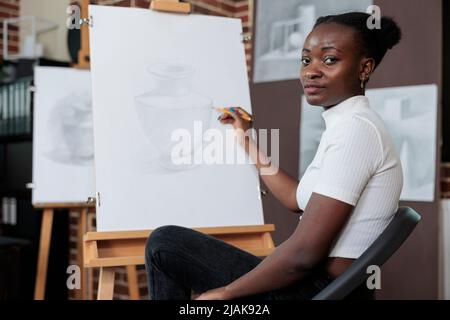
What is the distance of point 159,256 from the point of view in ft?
4.20

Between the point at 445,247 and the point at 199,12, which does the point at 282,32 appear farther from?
the point at 445,247

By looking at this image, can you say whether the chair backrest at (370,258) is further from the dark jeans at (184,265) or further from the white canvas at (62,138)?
the white canvas at (62,138)

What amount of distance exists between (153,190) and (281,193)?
1.27 feet

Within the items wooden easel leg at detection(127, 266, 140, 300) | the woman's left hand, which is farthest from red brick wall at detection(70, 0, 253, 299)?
the woman's left hand

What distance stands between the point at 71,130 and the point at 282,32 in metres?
1.10

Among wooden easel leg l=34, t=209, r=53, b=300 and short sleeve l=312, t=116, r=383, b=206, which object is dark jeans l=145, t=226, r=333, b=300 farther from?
wooden easel leg l=34, t=209, r=53, b=300

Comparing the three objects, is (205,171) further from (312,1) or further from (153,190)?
(312,1)

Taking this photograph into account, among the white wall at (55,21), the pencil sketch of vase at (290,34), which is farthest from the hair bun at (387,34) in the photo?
the white wall at (55,21)

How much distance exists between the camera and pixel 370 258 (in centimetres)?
106

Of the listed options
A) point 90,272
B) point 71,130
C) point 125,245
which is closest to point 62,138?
point 71,130

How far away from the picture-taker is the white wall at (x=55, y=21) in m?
3.47

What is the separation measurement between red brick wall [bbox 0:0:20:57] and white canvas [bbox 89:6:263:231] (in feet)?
7.43

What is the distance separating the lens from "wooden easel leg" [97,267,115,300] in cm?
148
